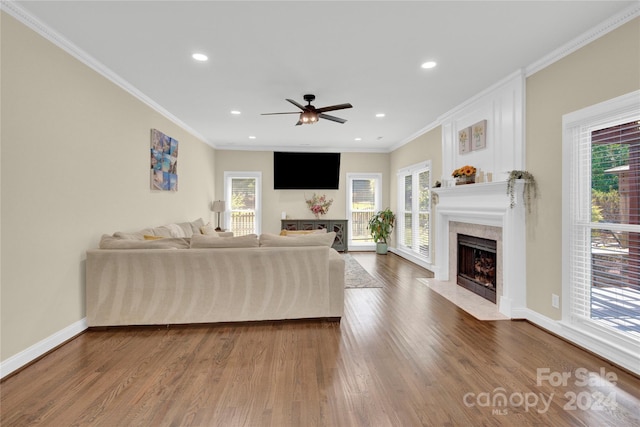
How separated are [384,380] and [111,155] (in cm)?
367

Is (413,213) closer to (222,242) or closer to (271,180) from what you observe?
(271,180)

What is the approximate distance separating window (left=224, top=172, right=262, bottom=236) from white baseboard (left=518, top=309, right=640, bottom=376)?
624 cm

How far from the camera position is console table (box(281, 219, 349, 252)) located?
7.84 meters

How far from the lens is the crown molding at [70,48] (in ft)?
7.47

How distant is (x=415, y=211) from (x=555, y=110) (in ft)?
12.4

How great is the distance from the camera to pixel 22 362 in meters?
2.34

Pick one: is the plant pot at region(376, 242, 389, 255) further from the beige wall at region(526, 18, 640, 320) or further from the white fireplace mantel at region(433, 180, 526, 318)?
the beige wall at region(526, 18, 640, 320)

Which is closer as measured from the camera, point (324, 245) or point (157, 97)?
point (324, 245)

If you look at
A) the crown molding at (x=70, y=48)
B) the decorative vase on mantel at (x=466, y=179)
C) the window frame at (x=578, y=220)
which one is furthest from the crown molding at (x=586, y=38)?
the crown molding at (x=70, y=48)

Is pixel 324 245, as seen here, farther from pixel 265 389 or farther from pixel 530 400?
pixel 530 400

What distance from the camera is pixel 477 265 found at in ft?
14.4

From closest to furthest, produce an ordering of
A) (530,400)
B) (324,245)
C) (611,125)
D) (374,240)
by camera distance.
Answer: (530,400) < (611,125) < (324,245) < (374,240)

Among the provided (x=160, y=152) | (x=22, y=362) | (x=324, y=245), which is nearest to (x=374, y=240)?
(x=324, y=245)

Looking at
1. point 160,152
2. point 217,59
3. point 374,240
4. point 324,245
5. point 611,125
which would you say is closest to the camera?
point 611,125
